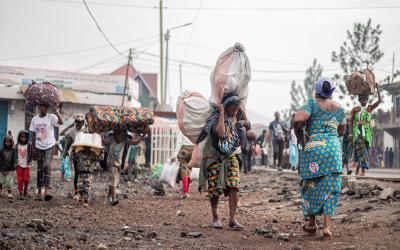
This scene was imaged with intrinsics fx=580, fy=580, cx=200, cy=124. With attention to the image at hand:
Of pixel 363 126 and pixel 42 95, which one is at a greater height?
pixel 42 95

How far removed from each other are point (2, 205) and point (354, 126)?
23.6ft

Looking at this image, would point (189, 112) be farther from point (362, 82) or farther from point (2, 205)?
point (362, 82)

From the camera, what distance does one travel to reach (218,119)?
25.5ft

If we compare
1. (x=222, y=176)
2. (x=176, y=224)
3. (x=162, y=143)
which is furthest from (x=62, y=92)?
(x=222, y=176)

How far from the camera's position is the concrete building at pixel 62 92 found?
30.6 meters

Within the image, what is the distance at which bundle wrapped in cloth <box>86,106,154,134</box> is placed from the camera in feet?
35.2

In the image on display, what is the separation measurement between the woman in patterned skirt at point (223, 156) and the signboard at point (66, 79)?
86.9ft

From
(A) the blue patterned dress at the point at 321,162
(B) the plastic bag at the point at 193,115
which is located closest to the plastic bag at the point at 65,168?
(B) the plastic bag at the point at 193,115

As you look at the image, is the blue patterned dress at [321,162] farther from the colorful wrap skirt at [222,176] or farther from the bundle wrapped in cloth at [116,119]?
the bundle wrapped in cloth at [116,119]

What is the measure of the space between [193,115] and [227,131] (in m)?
0.55

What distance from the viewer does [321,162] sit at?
266 inches

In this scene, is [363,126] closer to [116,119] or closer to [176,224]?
[116,119]

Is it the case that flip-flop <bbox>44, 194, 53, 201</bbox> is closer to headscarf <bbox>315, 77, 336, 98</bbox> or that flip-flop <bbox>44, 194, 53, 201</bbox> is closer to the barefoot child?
the barefoot child

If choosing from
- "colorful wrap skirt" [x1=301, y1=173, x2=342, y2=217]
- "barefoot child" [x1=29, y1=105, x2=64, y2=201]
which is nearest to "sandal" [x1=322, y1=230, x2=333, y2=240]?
"colorful wrap skirt" [x1=301, y1=173, x2=342, y2=217]
